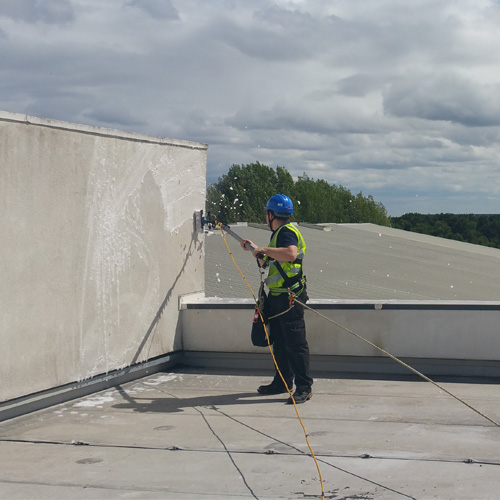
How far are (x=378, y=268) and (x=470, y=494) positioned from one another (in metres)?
18.7

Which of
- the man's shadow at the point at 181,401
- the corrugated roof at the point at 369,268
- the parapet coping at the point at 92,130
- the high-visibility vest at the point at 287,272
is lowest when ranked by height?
the man's shadow at the point at 181,401

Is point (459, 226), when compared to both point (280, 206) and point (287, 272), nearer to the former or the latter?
point (280, 206)

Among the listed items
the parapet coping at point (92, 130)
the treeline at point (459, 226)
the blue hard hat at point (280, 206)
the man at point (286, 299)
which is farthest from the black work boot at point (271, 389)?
the treeline at point (459, 226)

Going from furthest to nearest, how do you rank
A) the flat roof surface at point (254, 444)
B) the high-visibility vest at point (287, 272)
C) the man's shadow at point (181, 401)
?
1. the high-visibility vest at point (287, 272)
2. the man's shadow at point (181, 401)
3. the flat roof surface at point (254, 444)

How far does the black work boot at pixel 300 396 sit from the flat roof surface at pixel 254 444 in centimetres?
8

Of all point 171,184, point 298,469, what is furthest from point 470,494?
point 171,184

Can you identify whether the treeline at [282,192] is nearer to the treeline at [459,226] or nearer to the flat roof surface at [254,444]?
the treeline at [459,226]

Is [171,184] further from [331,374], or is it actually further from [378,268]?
[378,268]

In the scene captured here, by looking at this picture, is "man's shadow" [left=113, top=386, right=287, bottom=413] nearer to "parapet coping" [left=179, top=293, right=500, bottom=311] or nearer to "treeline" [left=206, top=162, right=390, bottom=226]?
"parapet coping" [left=179, top=293, right=500, bottom=311]

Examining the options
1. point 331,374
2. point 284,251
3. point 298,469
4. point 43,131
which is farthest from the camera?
point 331,374

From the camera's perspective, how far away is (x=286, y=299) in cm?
738

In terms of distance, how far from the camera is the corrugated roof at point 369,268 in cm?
1798

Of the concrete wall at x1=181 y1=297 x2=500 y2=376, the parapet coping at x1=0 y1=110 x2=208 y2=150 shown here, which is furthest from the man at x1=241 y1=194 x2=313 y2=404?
the parapet coping at x1=0 y1=110 x2=208 y2=150

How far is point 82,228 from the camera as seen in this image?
7.19 metres
